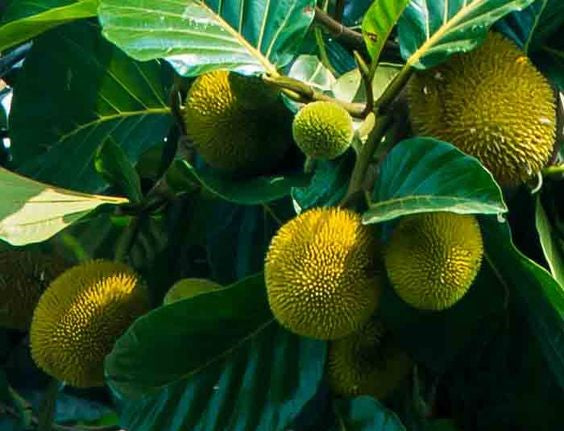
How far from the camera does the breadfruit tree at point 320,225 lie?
0.76 meters

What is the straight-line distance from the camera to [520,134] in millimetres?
780

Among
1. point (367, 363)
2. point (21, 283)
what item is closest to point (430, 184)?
point (367, 363)

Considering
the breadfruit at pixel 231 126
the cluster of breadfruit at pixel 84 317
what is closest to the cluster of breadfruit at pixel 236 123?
the breadfruit at pixel 231 126

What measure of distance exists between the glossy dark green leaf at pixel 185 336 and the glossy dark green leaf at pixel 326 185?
6 centimetres

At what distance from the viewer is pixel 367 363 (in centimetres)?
85

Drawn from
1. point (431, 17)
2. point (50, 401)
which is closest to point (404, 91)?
→ point (431, 17)

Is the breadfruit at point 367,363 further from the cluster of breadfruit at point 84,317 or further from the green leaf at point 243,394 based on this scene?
the cluster of breadfruit at point 84,317

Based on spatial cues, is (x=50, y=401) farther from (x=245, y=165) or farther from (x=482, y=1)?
(x=482, y=1)

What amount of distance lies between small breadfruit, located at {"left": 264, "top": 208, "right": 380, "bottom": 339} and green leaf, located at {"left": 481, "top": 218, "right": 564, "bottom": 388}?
0.29 ft

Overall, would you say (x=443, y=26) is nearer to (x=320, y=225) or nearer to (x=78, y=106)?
(x=320, y=225)

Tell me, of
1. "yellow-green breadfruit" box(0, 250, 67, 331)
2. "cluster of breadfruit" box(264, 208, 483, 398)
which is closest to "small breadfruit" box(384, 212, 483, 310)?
"cluster of breadfruit" box(264, 208, 483, 398)

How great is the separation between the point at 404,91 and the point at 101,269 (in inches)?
9.4

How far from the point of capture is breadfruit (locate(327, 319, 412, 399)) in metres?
0.85

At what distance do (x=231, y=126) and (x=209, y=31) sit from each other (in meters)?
0.06
